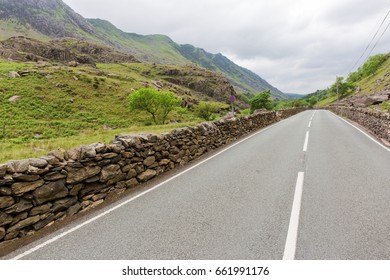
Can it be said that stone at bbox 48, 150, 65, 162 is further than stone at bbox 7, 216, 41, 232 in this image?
Yes

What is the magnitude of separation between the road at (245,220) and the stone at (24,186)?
0.99m

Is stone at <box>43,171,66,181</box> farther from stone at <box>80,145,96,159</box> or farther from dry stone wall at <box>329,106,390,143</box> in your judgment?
dry stone wall at <box>329,106,390,143</box>

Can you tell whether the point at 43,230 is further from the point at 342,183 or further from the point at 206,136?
the point at 206,136

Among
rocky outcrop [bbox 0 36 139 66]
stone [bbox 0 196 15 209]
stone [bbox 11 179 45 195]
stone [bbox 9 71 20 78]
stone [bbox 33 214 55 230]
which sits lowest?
stone [bbox 33 214 55 230]

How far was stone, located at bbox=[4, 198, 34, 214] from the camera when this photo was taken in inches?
160

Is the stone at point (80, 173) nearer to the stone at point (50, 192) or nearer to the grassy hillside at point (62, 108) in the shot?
the stone at point (50, 192)

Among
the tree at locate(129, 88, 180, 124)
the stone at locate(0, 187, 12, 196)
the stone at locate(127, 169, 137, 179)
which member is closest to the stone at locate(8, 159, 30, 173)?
the stone at locate(0, 187, 12, 196)

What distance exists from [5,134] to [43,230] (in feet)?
85.5

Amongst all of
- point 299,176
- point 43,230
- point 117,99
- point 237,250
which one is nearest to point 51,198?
point 43,230

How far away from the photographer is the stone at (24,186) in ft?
13.6

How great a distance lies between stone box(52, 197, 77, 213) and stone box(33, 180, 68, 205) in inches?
4.4

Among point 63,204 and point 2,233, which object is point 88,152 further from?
point 2,233

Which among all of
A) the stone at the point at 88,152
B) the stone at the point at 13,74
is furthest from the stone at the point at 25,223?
the stone at the point at 13,74

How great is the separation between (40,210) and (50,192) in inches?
14.7
